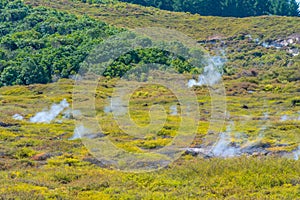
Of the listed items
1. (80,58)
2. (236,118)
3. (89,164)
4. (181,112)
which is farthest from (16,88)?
(89,164)

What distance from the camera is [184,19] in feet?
469

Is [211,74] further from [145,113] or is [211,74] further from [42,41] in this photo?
[42,41]

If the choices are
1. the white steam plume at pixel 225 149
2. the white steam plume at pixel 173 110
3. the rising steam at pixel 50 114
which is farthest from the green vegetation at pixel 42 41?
the white steam plume at pixel 225 149

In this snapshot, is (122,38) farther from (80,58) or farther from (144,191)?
(144,191)

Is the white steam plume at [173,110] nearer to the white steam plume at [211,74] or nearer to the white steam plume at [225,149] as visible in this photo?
the white steam plume at [225,149]

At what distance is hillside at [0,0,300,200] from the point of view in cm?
2553

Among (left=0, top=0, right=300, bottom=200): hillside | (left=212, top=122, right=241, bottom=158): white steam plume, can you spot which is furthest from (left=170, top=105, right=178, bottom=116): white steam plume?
(left=212, top=122, right=241, bottom=158): white steam plume

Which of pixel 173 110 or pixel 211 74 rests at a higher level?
pixel 173 110

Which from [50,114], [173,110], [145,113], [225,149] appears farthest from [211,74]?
[225,149]

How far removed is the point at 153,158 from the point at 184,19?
113 metres

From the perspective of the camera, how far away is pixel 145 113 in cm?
5328

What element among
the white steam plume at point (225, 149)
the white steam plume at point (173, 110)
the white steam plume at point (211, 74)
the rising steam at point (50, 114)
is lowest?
the white steam plume at point (211, 74)

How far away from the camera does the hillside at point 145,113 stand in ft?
83.8

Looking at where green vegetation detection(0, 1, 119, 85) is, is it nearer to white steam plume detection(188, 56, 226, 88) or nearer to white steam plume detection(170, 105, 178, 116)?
white steam plume detection(188, 56, 226, 88)
